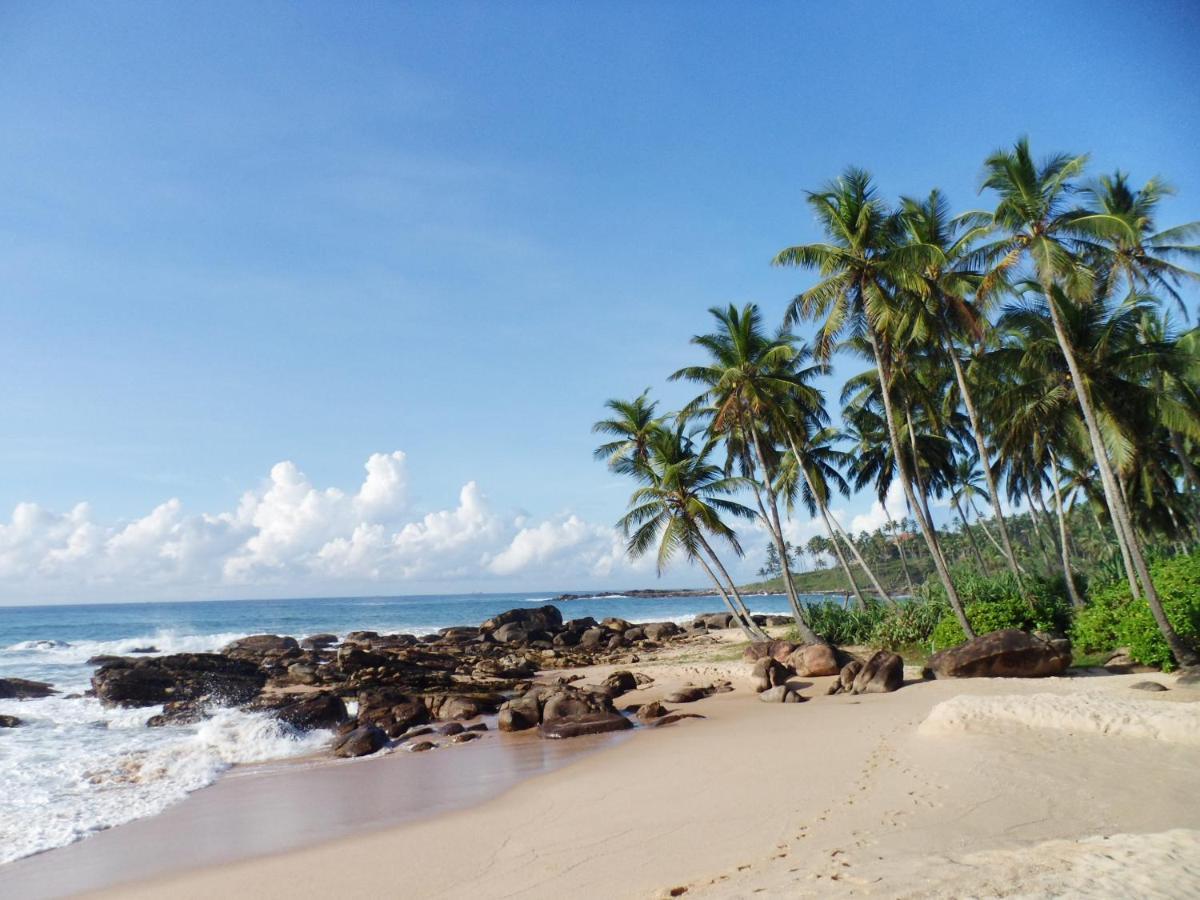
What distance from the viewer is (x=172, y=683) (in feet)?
73.0

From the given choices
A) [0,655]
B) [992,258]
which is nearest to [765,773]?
[992,258]

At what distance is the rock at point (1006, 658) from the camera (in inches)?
577

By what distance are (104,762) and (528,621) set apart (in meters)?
32.7

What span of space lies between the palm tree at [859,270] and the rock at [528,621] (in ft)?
95.4

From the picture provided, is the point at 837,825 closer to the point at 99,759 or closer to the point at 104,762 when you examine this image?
the point at 104,762

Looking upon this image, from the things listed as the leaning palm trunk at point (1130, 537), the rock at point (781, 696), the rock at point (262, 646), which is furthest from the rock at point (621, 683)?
the rock at point (262, 646)

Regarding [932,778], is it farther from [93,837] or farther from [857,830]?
[93,837]

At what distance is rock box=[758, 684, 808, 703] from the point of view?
15680mm

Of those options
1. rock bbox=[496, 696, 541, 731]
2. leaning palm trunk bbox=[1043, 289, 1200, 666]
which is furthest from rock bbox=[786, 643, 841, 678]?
rock bbox=[496, 696, 541, 731]

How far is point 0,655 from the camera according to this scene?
135 ft

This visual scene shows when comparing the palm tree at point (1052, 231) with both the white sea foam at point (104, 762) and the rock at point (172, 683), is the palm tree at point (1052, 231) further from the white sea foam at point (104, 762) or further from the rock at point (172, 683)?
the rock at point (172, 683)

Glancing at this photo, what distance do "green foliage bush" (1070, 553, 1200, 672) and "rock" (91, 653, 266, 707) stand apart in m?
22.2

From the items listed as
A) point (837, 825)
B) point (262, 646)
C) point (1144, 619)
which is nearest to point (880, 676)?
point (1144, 619)

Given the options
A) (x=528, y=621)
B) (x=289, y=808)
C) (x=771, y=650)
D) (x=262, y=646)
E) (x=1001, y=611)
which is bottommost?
(x=262, y=646)
